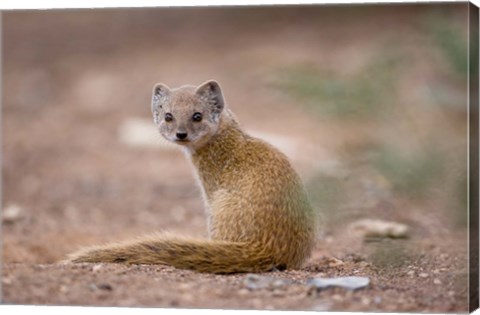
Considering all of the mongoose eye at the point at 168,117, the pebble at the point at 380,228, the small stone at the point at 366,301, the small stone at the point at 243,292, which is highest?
the mongoose eye at the point at 168,117

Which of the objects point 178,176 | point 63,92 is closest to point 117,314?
point 178,176

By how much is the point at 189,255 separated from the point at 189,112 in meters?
0.66

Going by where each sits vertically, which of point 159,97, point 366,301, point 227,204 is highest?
point 159,97

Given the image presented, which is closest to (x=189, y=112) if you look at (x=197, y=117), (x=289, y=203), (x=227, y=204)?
(x=197, y=117)

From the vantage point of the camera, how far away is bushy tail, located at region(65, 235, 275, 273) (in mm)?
4145

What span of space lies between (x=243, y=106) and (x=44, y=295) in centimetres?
555

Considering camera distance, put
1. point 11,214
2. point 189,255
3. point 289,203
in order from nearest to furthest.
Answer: point 189,255, point 289,203, point 11,214

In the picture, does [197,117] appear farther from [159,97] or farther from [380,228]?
[380,228]

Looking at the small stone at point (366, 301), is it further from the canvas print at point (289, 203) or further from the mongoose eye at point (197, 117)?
the mongoose eye at point (197, 117)

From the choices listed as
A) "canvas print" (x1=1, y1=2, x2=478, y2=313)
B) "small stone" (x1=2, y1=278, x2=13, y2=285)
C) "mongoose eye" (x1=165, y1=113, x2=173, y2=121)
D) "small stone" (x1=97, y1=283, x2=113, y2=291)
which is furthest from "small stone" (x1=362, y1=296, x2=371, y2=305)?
"small stone" (x1=2, y1=278, x2=13, y2=285)

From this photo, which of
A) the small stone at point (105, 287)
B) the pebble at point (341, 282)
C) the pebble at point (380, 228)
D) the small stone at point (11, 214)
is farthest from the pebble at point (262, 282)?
the small stone at point (11, 214)

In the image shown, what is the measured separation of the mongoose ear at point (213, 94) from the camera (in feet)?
14.6

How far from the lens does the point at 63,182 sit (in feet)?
26.4

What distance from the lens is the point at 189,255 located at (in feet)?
13.7
